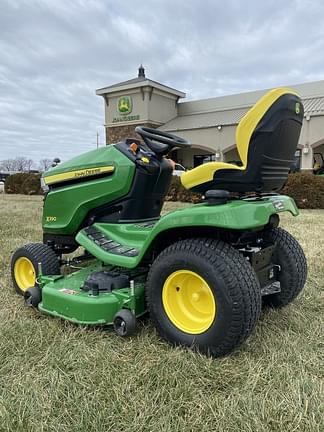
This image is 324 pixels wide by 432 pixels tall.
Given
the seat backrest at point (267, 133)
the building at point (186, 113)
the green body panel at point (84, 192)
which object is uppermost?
the building at point (186, 113)

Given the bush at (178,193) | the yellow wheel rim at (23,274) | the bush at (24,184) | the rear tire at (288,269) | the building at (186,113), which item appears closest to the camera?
the rear tire at (288,269)

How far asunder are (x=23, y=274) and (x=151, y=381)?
172cm

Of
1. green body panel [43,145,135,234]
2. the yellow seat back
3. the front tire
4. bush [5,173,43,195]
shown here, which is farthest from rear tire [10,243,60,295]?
bush [5,173,43,195]

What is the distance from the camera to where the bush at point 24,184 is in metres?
16.1

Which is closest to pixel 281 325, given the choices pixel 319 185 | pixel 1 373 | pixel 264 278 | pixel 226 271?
pixel 264 278

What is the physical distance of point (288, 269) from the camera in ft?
8.04

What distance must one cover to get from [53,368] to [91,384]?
25 centimetres

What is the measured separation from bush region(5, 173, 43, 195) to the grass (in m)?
14.4

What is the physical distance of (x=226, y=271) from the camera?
1866 mm

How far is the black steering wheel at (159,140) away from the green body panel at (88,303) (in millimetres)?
978

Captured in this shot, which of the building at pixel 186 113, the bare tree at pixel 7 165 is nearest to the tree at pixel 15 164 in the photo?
the bare tree at pixel 7 165

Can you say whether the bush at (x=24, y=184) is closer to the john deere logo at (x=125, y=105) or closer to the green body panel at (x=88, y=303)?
the john deere logo at (x=125, y=105)

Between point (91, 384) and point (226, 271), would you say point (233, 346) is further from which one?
point (91, 384)

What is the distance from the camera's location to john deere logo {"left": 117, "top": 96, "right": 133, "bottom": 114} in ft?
66.1
